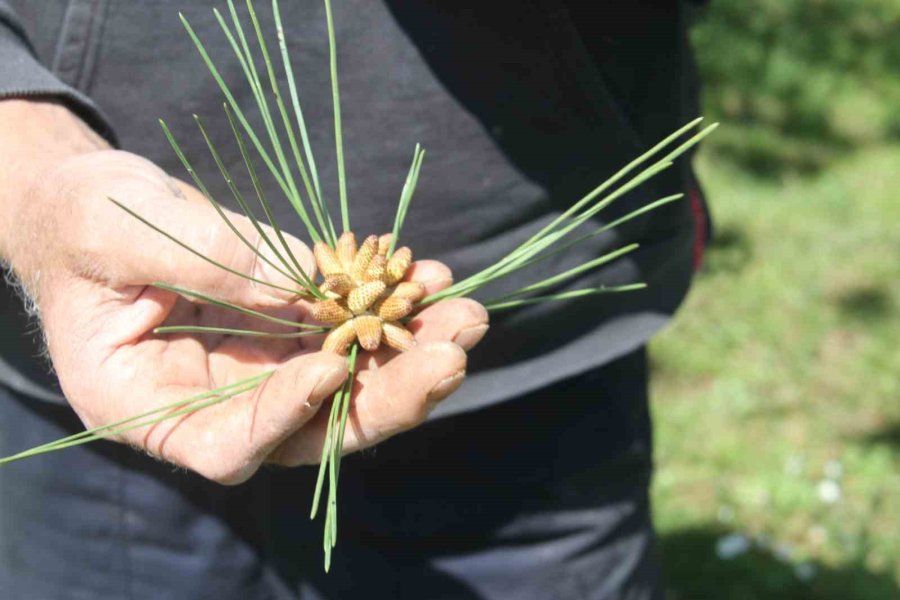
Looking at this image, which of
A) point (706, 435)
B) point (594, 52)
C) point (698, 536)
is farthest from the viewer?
point (706, 435)

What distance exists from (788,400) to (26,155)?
181 cm

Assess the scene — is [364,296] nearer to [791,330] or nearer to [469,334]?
[469,334]

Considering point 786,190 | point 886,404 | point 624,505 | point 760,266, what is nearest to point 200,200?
point 624,505

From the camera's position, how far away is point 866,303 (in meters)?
2.52

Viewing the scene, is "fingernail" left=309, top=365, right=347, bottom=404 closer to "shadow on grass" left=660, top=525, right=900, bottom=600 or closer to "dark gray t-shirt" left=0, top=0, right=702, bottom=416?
"dark gray t-shirt" left=0, top=0, right=702, bottom=416

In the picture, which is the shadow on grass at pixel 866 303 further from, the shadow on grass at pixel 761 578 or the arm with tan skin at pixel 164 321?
the arm with tan skin at pixel 164 321

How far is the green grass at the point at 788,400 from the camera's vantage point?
1842mm

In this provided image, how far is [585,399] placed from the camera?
1030 millimetres

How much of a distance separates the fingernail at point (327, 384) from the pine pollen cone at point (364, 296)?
0.07m

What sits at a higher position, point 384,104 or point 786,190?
point 384,104

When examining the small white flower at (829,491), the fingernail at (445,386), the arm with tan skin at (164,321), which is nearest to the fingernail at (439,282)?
the arm with tan skin at (164,321)

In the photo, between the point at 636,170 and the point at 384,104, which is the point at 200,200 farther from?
the point at 636,170

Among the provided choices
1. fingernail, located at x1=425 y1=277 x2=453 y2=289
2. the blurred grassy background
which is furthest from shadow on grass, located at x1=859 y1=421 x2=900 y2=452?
fingernail, located at x1=425 y1=277 x2=453 y2=289

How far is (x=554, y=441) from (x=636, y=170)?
278 millimetres
